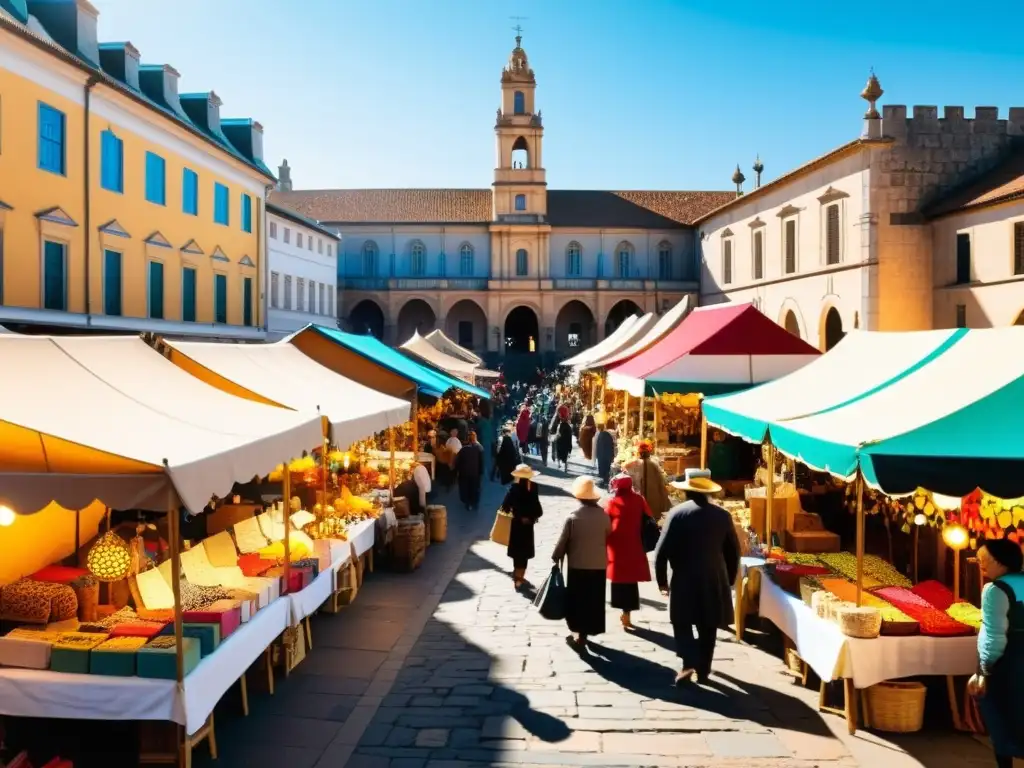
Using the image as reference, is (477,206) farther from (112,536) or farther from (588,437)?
(112,536)

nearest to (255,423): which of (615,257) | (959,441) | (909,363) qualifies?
(959,441)

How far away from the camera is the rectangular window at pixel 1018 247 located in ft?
75.8

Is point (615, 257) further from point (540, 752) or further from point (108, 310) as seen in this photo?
point (540, 752)

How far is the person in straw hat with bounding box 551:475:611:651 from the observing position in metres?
8.07

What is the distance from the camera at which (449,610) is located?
9.57 m

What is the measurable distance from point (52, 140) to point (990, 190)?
76.0 ft

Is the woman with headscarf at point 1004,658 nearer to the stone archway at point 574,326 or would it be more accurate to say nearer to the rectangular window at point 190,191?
the rectangular window at point 190,191

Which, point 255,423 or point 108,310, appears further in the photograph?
point 108,310

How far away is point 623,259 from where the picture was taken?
53688mm

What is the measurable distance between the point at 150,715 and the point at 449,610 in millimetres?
4488

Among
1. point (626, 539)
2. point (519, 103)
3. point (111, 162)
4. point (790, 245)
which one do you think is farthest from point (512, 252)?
point (626, 539)

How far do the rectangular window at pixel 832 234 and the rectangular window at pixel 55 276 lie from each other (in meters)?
22.7

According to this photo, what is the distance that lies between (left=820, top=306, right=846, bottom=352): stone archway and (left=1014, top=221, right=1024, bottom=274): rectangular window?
761 cm

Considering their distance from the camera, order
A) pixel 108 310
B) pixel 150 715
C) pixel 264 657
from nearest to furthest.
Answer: pixel 150 715 < pixel 264 657 < pixel 108 310
